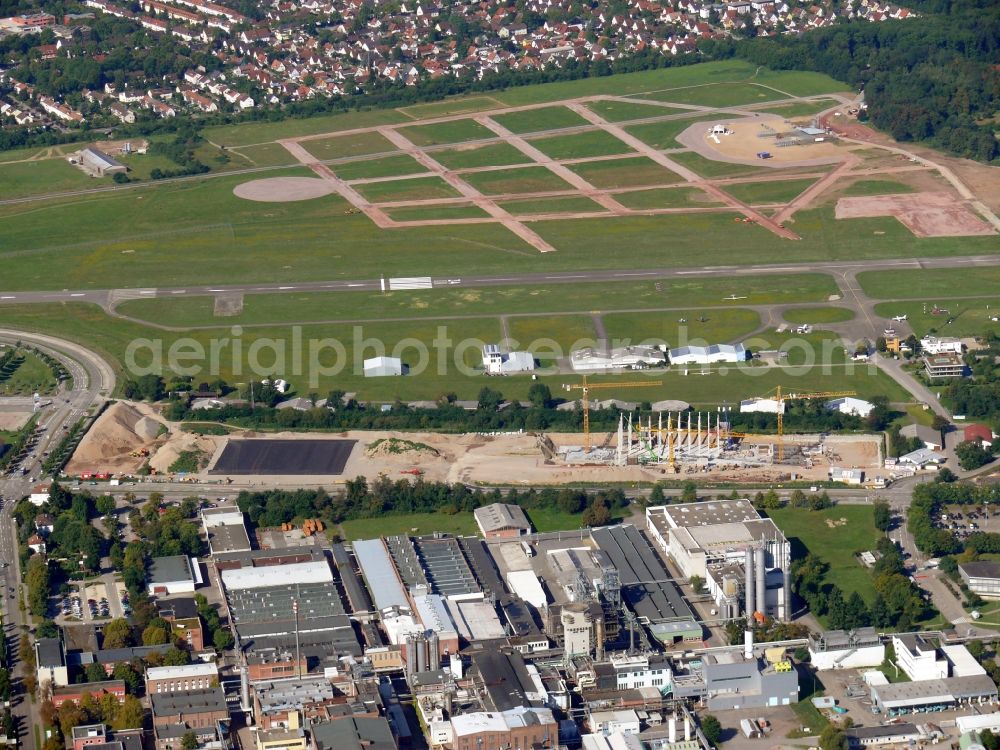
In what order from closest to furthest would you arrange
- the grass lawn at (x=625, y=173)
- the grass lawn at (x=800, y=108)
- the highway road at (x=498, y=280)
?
the highway road at (x=498, y=280) < the grass lawn at (x=625, y=173) < the grass lawn at (x=800, y=108)

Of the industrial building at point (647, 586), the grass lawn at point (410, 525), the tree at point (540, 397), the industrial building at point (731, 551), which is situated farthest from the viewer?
the tree at point (540, 397)

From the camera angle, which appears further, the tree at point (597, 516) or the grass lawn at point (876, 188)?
the grass lawn at point (876, 188)

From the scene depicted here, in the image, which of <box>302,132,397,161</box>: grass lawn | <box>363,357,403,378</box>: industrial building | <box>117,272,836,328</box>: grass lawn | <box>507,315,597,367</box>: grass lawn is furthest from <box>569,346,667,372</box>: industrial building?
<box>302,132,397,161</box>: grass lawn

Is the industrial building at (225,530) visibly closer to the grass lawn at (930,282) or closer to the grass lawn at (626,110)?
the grass lawn at (930,282)

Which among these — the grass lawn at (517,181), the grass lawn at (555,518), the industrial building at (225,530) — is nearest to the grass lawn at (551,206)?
the grass lawn at (517,181)

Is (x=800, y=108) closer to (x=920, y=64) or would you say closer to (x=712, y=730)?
(x=920, y=64)

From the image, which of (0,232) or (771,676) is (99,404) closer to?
(0,232)

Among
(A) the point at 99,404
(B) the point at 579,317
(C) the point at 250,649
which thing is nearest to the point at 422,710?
(C) the point at 250,649

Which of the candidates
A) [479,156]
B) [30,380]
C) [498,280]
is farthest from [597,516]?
[479,156]
